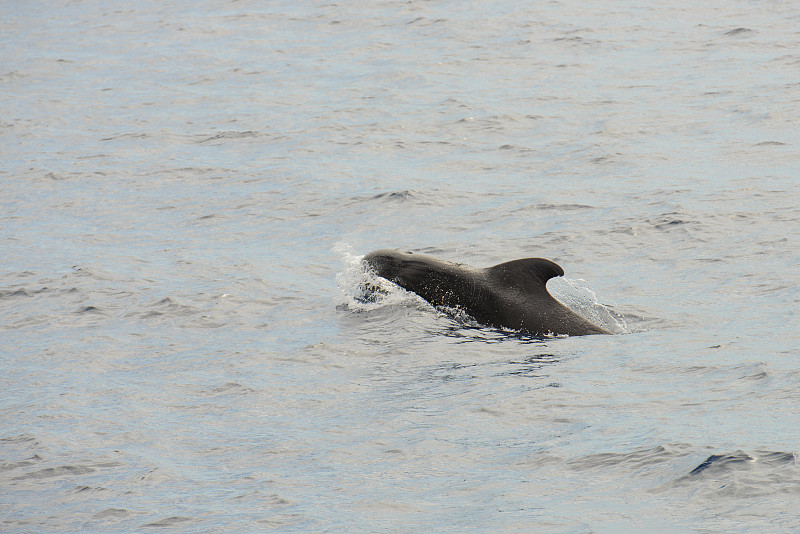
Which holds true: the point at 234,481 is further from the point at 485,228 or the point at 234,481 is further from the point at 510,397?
the point at 485,228

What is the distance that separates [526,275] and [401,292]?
1687 millimetres

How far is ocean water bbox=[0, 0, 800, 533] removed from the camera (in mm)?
9391

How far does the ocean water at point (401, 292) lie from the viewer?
939cm

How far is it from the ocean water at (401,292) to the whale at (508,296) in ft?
0.84

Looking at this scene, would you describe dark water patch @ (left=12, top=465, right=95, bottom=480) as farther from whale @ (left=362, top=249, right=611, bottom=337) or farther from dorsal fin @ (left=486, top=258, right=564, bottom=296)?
dorsal fin @ (left=486, top=258, right=564, bottom=296)

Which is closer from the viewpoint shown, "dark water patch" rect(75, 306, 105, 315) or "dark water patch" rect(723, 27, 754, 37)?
"dark water patch" rect(75, 306, 105, 315)

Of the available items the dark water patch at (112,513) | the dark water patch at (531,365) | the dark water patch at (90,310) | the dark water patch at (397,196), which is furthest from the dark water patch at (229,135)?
the dark water patch at (112,513)

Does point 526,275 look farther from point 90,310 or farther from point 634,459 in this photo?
point 90,310

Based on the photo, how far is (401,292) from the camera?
1428 centimetres

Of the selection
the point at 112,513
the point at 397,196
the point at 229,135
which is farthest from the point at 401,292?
the point at 229,135

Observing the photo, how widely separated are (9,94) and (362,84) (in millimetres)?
10862

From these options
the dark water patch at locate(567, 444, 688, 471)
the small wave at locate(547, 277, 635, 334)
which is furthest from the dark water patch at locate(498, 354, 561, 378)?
the dark water patch at locate(567, 444, 688, 471)

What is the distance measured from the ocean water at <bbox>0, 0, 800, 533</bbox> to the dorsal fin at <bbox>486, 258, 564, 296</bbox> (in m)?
0.60

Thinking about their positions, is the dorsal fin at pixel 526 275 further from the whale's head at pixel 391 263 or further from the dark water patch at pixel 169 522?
the dark water patch at pixel 169 522
